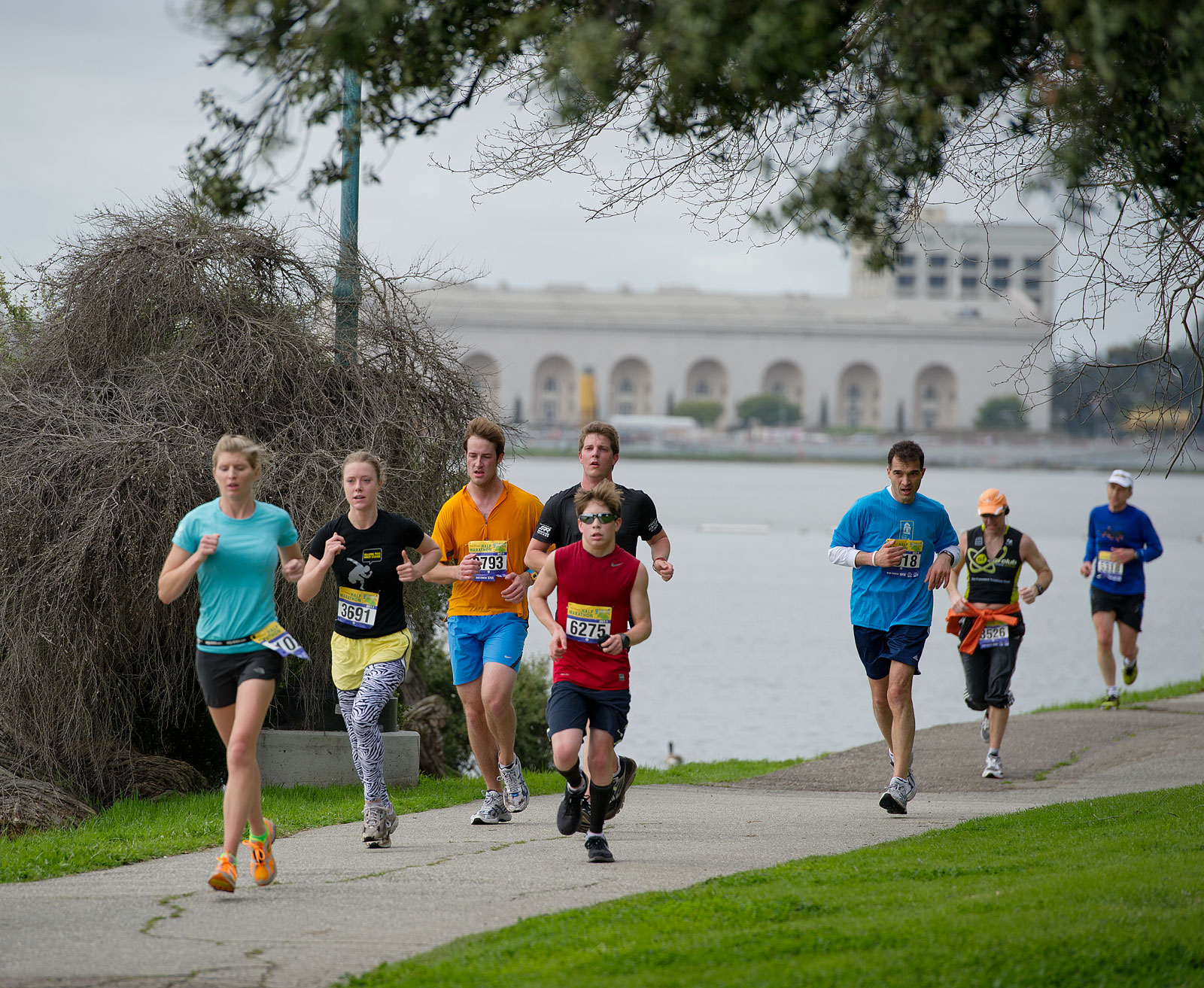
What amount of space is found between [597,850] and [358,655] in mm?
1540

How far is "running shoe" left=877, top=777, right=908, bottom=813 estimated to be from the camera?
27.9 ft

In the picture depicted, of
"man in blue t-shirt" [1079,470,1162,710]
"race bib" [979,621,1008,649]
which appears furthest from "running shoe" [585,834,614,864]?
"man in blue t-shirt" [1079,470,1162,710]

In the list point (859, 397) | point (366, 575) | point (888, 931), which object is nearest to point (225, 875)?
point (366, 575)

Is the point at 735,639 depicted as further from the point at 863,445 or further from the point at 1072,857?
the point at 863,445

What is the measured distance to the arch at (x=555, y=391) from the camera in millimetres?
168625

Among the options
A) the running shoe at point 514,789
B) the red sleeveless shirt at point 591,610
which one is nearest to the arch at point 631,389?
the running shoe at point 514,789

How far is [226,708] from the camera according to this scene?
603 cm

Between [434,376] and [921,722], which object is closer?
[434,376]

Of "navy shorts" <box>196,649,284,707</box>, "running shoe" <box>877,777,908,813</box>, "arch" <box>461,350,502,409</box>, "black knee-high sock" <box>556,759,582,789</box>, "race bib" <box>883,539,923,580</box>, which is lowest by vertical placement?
"running shoe" <box>877,777,908,813</box>

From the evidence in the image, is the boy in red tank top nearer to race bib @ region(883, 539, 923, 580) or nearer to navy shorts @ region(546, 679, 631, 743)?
navy shorts @ region(546, 679, 631, 743)

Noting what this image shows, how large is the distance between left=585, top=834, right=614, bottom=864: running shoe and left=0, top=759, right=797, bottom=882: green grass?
200 centimetres

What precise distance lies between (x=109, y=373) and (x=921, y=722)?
15694 mm

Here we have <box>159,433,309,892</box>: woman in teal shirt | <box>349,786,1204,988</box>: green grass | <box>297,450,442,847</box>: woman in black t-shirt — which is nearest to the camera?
<box>349,786,1204,988</box>: green grass

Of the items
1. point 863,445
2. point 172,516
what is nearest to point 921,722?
point 172,516
